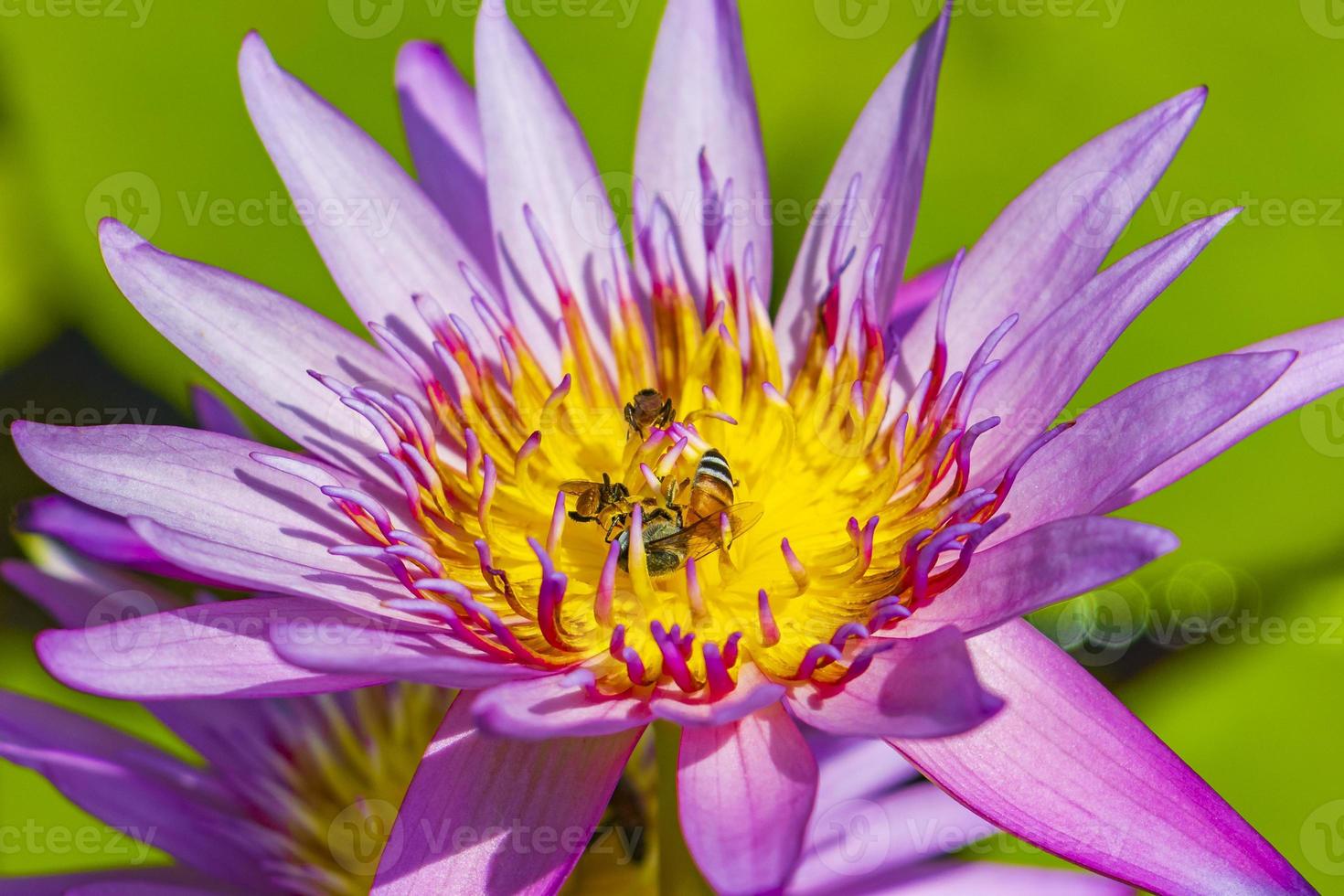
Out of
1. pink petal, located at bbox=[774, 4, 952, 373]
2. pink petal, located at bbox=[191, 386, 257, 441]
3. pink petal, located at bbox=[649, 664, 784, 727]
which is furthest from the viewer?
pink petal, located at bbox=[191, 386, 257, 441]

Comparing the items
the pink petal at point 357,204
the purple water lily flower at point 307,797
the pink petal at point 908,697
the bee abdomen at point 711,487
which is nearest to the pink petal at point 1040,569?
the pink petal at point 908,697

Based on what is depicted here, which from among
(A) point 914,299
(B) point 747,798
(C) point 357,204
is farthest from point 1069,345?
(C) point 357,204

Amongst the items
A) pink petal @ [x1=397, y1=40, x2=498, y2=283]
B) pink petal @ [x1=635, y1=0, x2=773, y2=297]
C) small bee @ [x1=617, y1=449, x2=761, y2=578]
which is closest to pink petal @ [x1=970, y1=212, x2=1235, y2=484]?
small bee @ [x1=617, y1=449, x2=761, y2=578]

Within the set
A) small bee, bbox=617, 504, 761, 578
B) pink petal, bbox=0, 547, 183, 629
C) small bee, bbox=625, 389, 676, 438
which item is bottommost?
pink petal, bbox=0, 547, 183, 629

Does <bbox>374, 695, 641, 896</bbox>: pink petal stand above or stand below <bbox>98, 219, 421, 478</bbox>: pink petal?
below

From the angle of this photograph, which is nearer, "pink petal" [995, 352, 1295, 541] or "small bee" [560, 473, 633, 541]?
"pink petal" [995, 352, 1295, 541]

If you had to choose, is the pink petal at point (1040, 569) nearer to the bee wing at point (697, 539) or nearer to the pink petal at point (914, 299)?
the bee wing at point (697, 539)

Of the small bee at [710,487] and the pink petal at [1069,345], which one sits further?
the small bee at [710,487]

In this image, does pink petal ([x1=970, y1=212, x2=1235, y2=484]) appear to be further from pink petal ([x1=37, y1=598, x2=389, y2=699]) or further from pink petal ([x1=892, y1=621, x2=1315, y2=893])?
pink petal ([x1=37, y1=598, x2=389, y2=699])
